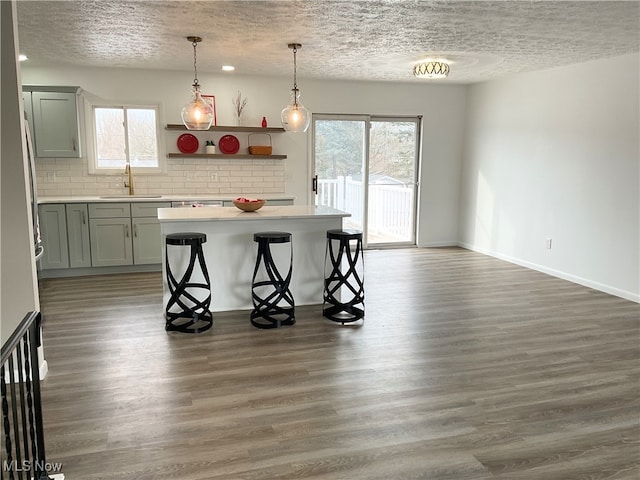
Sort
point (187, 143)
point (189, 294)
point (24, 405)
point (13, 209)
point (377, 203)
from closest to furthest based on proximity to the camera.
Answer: point (24, 405), point (13, 209), point (189, 294), point (187, 143), point (377, 203)

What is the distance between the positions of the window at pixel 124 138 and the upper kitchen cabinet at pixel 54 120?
0.36m

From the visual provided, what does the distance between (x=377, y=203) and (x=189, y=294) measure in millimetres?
4182

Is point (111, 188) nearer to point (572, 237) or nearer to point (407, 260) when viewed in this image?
point (407, 260)

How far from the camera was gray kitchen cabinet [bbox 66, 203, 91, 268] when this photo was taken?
5738 mm

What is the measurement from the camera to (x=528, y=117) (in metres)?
6.40

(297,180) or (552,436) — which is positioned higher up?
(297,180)

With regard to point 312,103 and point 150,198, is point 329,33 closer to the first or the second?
point 312,103

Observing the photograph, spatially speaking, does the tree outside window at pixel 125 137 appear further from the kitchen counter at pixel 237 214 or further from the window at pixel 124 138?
the kitchen counter at pixel 237 214

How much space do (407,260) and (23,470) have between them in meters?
5.52

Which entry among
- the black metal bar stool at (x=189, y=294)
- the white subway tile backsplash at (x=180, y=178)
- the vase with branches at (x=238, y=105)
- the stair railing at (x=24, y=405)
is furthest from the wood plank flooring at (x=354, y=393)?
the vase with branches at (x=238, y=105)

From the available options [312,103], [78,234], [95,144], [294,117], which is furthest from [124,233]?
[312,103]

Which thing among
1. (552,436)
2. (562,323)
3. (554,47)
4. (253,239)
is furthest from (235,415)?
(554,47)

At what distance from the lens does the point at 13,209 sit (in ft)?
9.71

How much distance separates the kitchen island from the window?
2.21m
